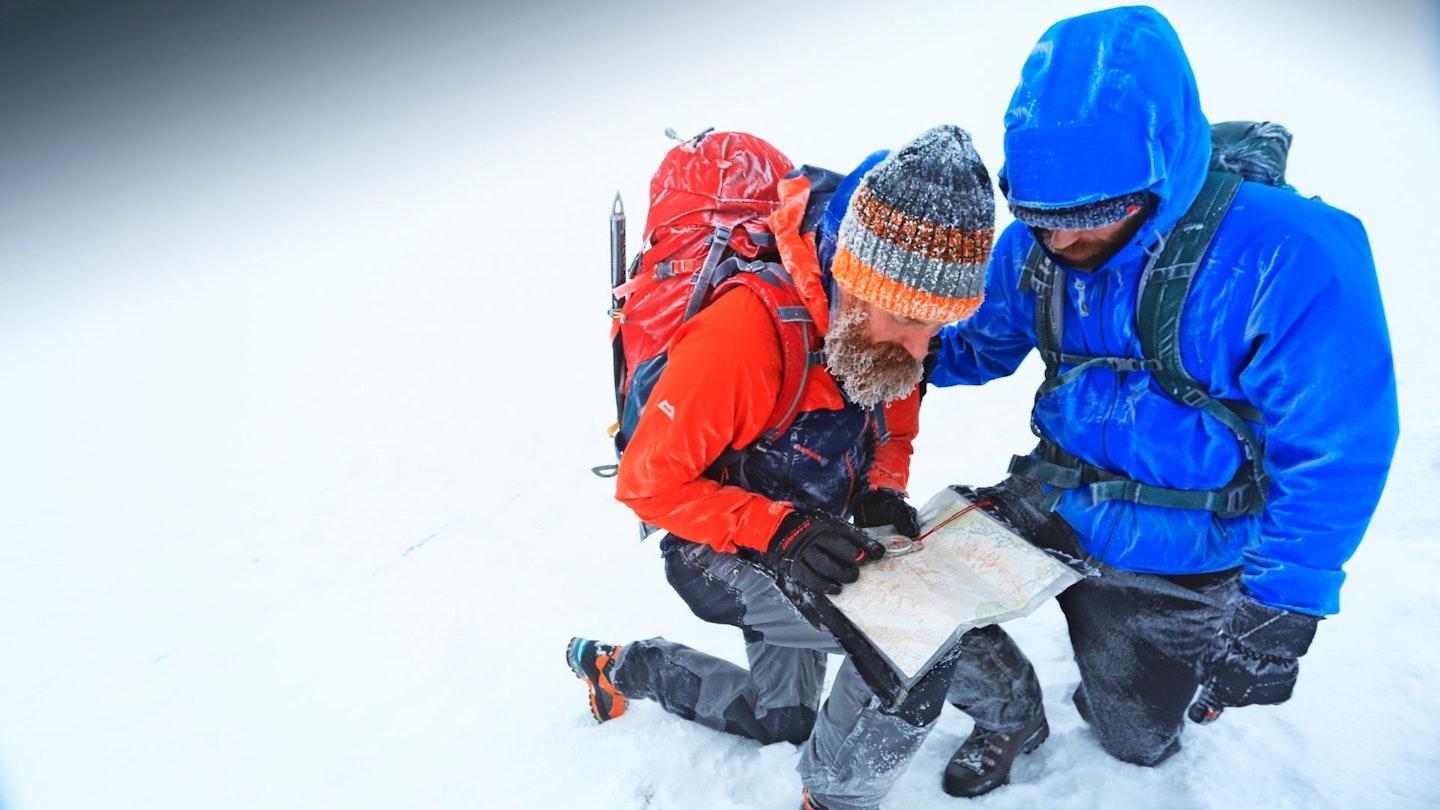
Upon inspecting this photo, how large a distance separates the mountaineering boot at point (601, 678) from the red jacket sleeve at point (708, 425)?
0.95m

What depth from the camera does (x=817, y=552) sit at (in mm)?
2234

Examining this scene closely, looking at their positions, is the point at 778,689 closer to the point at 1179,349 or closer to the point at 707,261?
the point at 707,261

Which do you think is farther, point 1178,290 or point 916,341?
point 916,341

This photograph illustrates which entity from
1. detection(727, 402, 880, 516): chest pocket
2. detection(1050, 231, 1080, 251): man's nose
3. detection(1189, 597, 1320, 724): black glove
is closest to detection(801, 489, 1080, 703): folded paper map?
detection(727, 402, 880, 516): chest pocket

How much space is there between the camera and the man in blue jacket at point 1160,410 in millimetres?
1883

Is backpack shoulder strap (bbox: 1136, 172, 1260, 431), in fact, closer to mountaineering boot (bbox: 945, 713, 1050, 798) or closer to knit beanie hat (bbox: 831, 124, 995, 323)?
knit beanie hat (bbox: 831, 124, 995, 323)

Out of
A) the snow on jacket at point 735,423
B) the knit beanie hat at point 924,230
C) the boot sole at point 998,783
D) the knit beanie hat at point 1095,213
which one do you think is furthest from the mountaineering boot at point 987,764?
the knit beanie hat at point 1095,213

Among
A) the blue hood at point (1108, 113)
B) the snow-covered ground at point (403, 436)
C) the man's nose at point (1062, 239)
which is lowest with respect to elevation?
the snow-covered ground at point (403, 436)

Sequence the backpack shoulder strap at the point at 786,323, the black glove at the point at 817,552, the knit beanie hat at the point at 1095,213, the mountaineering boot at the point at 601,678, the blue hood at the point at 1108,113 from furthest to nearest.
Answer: the mountaineering boot at the point at 601,678 → the backpack shoulder strap at the point at 786,323 → the black glove at the point at 817,552 → the knit beanie hat at the point at 1095,213 → the blue hood at the point at 1108,113

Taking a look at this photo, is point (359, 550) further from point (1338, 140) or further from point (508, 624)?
point (1338, 140)

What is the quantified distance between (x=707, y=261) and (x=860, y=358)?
21.6 inches

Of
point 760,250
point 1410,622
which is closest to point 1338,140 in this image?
point 1410,622

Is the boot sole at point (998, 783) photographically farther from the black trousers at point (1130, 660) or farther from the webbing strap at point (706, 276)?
the webbing strap at point (706, 276)

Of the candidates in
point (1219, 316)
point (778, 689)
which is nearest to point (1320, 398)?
point (1219, 316)
